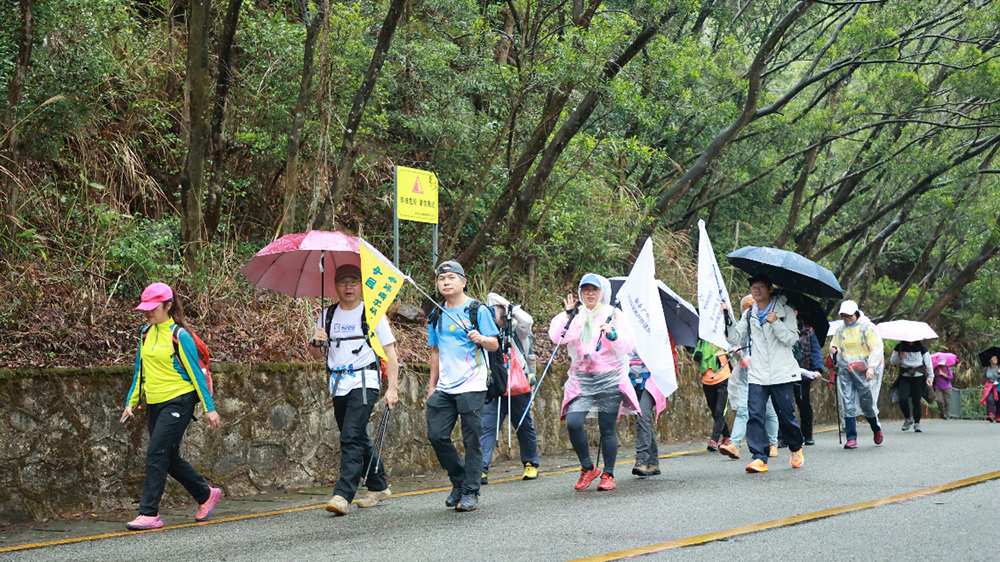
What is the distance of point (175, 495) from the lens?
862 centimetres

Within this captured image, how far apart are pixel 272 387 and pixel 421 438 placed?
2118 millimetres

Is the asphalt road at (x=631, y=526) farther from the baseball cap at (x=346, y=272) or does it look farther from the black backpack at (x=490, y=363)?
the baseball cap at (x=346, y=272)

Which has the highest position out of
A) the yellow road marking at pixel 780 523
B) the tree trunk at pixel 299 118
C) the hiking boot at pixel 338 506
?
the tree trunk at pixel 299 118

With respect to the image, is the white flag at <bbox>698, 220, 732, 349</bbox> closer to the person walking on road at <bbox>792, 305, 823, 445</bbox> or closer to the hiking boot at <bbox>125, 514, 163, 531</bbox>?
the person walking on road at <bbox>792, 305, 823, 445</bbox>

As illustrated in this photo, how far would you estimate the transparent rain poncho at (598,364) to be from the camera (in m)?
8.90

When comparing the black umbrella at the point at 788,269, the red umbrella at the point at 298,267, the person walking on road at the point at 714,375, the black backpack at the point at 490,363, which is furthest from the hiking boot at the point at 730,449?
the red umbrella at the point at 298,267

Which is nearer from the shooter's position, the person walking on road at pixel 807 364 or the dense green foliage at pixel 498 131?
the dense green foliage at pixel 498 131

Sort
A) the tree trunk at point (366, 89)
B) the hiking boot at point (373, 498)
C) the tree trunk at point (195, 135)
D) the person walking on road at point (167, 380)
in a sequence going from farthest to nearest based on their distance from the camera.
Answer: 1. the tree trunk at point (366, 89)
2. the tree trunk at point (195, 135)
3. the hiking boot at point (373, 498)
4. the person walking on road at point (167, 380)

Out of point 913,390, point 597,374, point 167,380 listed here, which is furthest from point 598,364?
point 913,390

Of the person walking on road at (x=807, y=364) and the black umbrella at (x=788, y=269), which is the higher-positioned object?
the black umbrella at (x=788, y=269)

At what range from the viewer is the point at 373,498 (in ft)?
27.2

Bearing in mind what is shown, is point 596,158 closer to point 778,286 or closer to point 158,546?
point 778,286

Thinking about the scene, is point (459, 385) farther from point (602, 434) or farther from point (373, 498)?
point (602, 434)

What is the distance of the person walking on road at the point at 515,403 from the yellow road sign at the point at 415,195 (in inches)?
63.3
